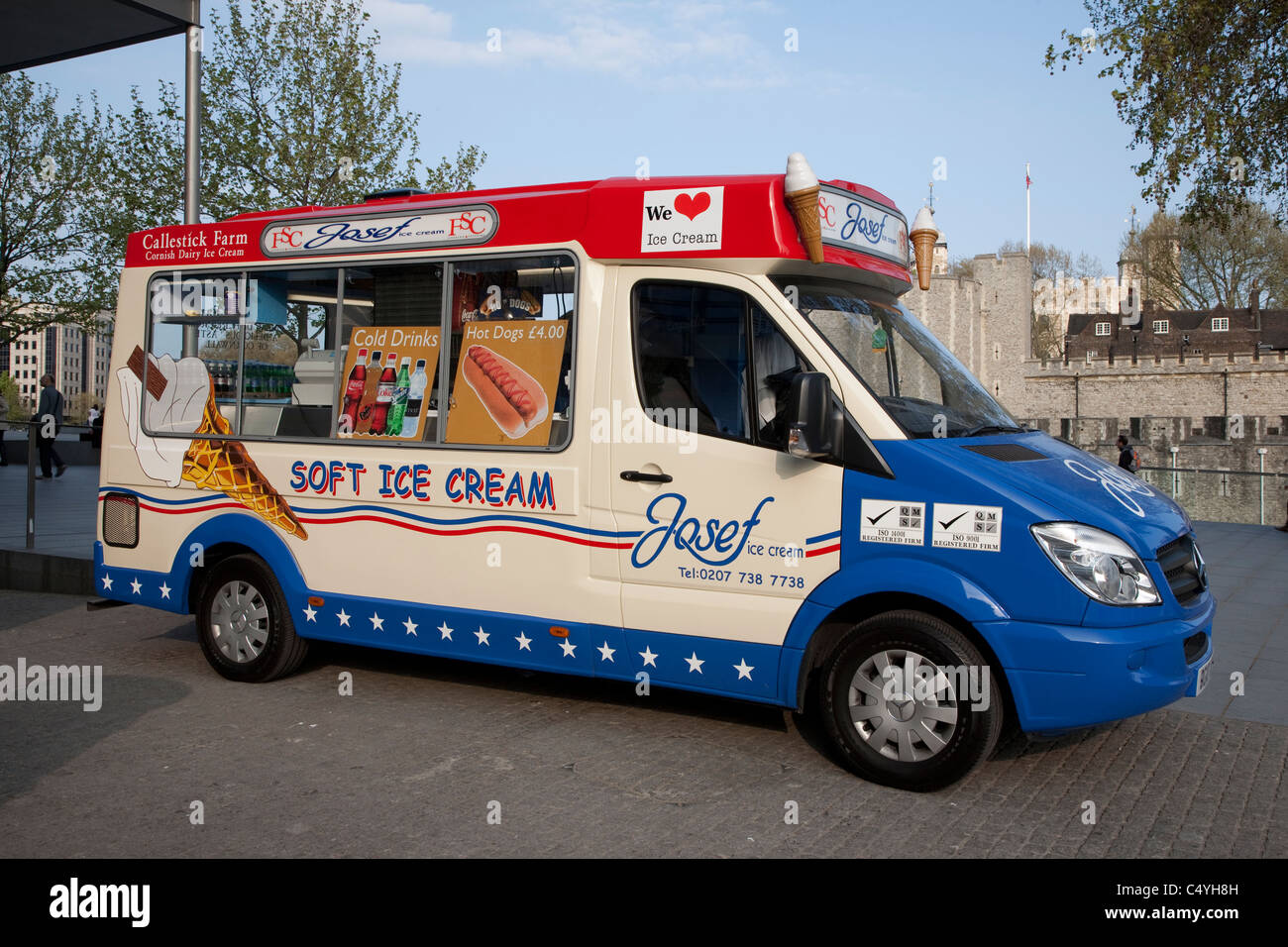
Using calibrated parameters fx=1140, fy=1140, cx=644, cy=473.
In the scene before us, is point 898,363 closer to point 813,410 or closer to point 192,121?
point 813,410

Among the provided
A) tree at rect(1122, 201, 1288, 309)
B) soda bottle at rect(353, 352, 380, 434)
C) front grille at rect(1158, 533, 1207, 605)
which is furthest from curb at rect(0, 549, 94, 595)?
tree at rect(1122, 201, 1288, 309)

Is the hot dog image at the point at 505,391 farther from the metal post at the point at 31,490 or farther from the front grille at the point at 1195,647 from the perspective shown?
the metal post at the point at 31,490

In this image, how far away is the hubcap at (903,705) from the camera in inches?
195

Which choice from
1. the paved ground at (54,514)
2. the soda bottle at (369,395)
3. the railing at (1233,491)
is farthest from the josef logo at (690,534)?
the railing at (1233,491)

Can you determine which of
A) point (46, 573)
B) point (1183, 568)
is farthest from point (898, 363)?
point (46, 573)

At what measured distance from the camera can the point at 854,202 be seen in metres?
5.85

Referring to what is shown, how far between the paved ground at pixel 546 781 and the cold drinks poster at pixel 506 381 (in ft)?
5.17

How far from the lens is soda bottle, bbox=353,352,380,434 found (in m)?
6.65

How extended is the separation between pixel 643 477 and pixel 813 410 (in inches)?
40.9

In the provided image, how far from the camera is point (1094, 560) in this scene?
4.73 m

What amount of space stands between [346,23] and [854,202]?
2479cm

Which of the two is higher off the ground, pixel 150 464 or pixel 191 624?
pixel 150 464
